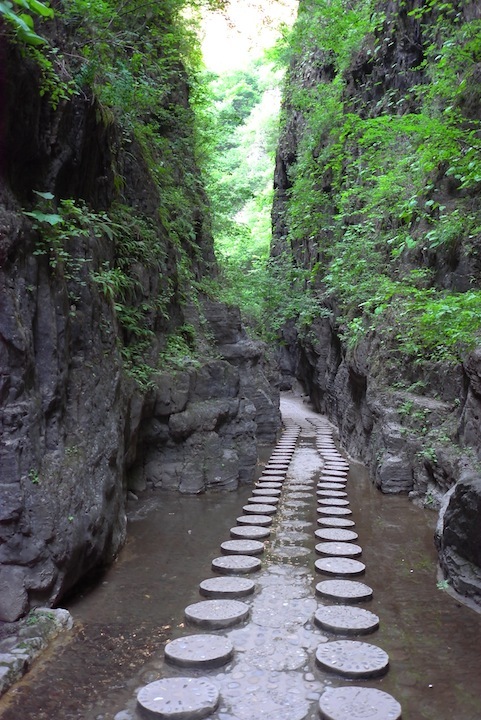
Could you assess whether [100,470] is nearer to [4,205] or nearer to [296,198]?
[4,205]

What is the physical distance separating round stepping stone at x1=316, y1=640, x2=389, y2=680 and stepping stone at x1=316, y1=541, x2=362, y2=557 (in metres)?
2.17

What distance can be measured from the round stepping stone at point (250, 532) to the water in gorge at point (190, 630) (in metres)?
0.22

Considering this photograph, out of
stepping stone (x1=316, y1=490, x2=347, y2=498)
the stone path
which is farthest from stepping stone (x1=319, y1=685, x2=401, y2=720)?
stepping stone (x1=316, y1=490, x2=347, y2=498)

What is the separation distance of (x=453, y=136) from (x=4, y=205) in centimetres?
720

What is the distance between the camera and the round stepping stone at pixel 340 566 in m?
5.74

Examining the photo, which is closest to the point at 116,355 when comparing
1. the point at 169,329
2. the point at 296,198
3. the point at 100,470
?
the point at 100,470

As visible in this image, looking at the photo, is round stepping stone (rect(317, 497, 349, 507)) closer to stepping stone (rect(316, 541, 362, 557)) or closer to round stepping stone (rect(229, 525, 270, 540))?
round stepping stone (rect(229, 525, 270, 540))

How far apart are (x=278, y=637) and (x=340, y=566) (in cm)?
176

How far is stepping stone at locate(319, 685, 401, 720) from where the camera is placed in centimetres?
318

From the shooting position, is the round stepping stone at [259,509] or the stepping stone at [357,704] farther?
the round stepping stone at [259,509]

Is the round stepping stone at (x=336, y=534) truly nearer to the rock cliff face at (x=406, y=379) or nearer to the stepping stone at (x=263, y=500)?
the rock cliff face at (x=406, y=379)

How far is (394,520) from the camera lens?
8062 millimetres

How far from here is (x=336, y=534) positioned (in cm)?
705

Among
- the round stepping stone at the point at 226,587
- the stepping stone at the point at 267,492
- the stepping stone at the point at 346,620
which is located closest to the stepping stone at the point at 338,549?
the round stepping stone at the point at 226,587
